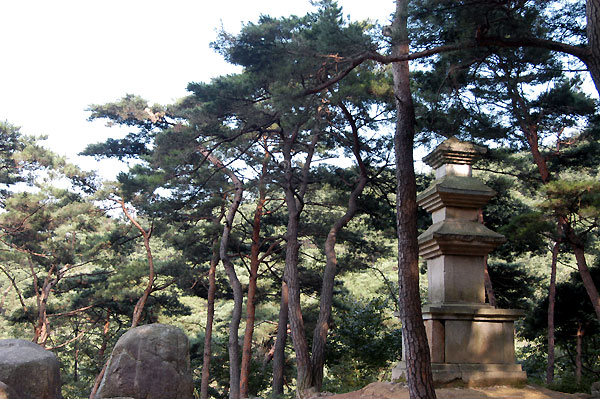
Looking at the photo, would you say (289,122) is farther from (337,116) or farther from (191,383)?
(191,383)

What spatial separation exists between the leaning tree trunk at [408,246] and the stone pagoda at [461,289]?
2.12 feet

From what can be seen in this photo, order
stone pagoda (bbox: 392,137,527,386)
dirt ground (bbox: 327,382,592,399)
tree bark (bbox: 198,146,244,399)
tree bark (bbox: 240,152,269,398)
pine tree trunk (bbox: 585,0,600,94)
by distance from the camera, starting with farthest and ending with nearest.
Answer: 1. tree bark (bbox: 240,152,269,398)
2. tree bark (bbox: 198,146,244,399)
3. stone pagoda (bbox: 392,137,527,386)
4. dirt ground (bbox: 327,382,592,399)
5. pine tree trunk (bbox: 585,0,600,94)

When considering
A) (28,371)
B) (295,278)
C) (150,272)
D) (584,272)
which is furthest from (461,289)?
(150,272)

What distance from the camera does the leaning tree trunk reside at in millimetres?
5035

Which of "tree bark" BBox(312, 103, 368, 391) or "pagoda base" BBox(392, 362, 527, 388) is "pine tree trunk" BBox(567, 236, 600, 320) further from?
"tree bark" BBox(312, 103, 368, 391)

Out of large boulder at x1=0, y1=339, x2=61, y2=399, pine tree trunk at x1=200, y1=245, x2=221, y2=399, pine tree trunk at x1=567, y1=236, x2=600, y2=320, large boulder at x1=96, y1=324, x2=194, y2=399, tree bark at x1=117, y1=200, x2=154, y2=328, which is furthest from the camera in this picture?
tree bark at x1=117, y1=200, x2=154, y2=328

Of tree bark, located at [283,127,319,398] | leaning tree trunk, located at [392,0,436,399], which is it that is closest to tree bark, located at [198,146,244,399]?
tree bark, located at [283,127,319,398]

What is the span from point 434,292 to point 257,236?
9.94 meters

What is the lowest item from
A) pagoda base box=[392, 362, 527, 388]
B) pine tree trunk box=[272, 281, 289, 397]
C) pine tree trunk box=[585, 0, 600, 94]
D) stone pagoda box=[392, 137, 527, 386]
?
pine tree trunk box=[272, 281, 289, 397]

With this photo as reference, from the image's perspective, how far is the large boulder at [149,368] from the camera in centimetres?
848

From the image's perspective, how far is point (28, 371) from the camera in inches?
294

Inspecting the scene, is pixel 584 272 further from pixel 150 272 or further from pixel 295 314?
pixel 150 272

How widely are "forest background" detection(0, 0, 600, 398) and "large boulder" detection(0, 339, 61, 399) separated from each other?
15.3 feet

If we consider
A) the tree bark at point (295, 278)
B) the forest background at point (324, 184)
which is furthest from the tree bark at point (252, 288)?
the tree bark at point (295, 278)
